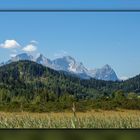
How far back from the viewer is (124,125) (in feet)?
5.50

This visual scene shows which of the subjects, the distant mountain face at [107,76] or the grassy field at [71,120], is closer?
the grassy field at [71,120]

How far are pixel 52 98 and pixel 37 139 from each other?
1.82m

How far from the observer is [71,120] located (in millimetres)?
1789

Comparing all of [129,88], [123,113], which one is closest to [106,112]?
[123,113]

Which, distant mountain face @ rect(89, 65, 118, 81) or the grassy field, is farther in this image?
distant mountain face @ rect(89, 65, 118, 81)

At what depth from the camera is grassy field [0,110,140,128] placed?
1.62 m

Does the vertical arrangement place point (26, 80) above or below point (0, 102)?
above

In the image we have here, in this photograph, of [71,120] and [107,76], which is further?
[107,76]

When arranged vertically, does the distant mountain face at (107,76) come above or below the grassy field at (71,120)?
above

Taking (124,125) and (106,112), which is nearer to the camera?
(124,125)

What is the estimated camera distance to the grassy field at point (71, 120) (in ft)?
5.32

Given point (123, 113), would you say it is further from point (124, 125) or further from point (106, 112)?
point (124, 125)

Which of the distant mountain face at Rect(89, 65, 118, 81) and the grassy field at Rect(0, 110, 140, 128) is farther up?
the distant mountain face at Rect(89, 65, 118, 81)

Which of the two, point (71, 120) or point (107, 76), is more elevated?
point (107, 76)
